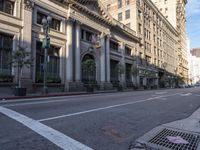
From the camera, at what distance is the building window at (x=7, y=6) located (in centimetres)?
2090

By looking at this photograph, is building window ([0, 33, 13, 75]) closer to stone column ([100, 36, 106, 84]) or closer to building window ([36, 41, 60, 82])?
building window ([36, 41, 60, 82])

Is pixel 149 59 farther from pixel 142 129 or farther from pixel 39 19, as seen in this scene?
pixel 142 129

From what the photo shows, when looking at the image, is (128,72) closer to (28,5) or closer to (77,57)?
(77,57)

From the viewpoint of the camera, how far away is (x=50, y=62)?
26.3 meters

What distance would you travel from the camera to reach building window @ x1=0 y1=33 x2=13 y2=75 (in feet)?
67.7

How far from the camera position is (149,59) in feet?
189

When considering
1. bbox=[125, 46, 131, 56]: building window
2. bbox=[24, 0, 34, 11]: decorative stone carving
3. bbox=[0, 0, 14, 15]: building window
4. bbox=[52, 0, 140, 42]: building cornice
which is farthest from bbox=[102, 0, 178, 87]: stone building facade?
bbox=[0, 0, 14, 15]: building window

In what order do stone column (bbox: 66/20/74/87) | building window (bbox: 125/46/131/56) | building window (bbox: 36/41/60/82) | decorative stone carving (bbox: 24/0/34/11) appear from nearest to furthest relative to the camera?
decorative stone carving (bbox: 24/0/34/11) < building window (bbox: 36/41/60/82) < stone column (bbox: 66/20/74/87) < building window (bbox: 125/46/131/56)

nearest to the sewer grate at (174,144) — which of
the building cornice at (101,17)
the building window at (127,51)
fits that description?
the building cornice at (101,17)

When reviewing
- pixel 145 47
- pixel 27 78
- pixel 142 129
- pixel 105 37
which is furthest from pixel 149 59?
pixel 142 129

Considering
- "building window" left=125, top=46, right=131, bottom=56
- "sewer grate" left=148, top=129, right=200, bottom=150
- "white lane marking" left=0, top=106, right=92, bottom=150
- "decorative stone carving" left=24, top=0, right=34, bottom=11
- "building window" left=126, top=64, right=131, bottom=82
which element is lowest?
"sewer grate" left=148, top=129, right=200, bottom=150

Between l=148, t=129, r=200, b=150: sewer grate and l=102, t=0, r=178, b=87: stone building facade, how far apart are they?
43285mm

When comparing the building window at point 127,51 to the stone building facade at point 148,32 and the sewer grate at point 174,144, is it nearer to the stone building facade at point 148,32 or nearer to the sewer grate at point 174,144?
the stone building facade at point 148,32

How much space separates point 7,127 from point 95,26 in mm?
30088
